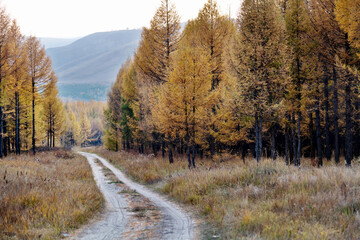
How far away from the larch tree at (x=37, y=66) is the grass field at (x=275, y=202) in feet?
69.4

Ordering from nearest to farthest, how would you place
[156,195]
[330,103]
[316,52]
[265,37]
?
[156,195] → [265,37] → [316,52] → [330,103]

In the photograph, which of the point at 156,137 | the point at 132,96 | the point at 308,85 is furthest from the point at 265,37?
the point at 132,96

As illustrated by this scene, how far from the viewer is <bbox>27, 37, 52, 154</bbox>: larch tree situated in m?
24.5

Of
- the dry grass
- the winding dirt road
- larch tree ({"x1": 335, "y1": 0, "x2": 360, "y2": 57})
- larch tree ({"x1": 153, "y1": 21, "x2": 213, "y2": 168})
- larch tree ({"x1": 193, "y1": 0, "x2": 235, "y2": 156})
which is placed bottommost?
the winding dirt road

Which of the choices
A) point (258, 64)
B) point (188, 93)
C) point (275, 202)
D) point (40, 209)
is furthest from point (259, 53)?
point (40, 209)

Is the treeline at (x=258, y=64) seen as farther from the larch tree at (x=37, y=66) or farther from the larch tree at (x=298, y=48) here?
the larch tree at (x=37, y=66)

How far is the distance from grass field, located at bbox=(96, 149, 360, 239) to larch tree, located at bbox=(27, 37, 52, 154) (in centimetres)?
2115

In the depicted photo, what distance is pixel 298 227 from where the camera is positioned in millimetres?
5305

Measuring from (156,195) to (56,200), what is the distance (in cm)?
508

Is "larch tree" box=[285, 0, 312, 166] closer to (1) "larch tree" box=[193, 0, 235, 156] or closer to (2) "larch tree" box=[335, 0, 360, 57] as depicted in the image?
(2) "larch tree" box=[335, 0, 360, 57]

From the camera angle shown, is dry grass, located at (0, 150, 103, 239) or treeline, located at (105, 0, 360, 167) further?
treeline, located at (105, 0, 360, 167)

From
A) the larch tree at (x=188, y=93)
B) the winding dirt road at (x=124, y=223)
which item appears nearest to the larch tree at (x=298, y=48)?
the larch tree at (x=188, y=93)

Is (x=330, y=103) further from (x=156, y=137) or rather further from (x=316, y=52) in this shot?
(x=156, y=137)

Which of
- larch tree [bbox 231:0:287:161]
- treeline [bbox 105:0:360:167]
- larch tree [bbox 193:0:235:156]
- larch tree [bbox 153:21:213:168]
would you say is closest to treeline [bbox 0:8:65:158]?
treeline [bbox 105:0:360:167]
